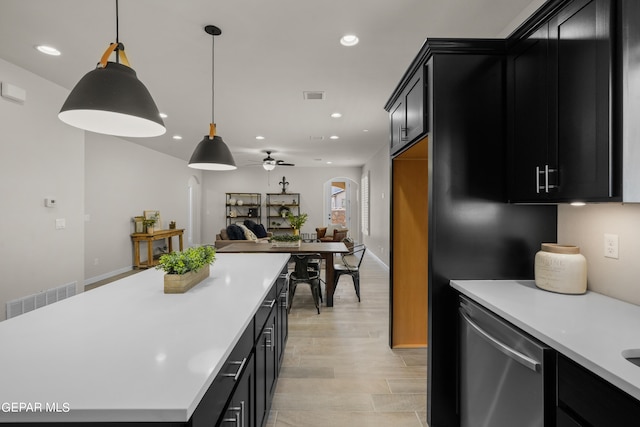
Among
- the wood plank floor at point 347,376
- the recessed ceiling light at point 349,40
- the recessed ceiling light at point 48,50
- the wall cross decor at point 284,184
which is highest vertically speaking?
the recessed ceiling light at point 48,50

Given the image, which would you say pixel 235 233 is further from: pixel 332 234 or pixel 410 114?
pixel 410 114

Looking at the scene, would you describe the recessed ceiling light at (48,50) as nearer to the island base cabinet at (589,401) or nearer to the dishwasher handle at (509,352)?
the dishwasher handle at (509,352)

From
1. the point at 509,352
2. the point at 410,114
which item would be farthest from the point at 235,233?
the point at 509,352

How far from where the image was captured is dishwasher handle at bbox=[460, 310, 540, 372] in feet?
3.95

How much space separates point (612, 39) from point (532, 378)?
1359mm

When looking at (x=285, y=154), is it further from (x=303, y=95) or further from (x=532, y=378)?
(x=532, y=378)

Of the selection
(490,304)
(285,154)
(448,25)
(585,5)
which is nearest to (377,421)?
(490,304)

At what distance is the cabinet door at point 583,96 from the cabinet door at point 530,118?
7 cm

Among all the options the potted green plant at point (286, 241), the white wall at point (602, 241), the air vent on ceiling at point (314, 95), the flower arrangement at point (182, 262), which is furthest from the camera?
the potted green plant at point (286, 241)

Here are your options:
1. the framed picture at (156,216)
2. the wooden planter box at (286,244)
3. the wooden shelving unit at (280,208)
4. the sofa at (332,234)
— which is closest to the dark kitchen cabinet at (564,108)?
the wooden planter box at (286,244)

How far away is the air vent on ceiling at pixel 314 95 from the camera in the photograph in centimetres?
380

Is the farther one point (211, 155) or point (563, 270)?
point (211, 155)

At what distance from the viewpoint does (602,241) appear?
1.63 m

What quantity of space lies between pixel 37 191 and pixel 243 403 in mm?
3615
